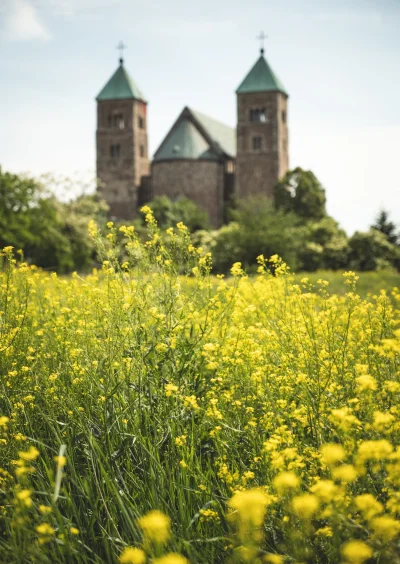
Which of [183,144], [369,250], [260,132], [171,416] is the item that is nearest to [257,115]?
[260,132]

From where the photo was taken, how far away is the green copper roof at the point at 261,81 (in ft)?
168

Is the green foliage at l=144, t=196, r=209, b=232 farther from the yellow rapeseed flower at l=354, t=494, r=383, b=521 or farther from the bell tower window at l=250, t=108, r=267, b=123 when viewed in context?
the yellow rapeseed flower at l=354, t=494, r=383, b=521

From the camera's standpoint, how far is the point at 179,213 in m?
45.4

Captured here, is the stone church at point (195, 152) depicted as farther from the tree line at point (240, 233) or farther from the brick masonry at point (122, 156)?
the tree line at point (240, 233)

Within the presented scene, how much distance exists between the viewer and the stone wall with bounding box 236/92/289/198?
164ft

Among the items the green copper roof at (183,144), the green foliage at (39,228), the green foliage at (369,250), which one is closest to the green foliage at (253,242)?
the green foliage at (369,250)

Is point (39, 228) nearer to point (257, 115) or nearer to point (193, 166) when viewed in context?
point (193, 166)

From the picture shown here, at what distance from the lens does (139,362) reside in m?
3.74

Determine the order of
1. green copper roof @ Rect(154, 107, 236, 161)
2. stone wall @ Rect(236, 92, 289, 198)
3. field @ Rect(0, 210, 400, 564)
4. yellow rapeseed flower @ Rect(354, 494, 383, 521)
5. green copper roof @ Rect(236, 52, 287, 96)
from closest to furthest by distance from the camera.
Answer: yellow rapeseed flower @ Rect(354, 494, 383, 521) < field @ Rect(0, 210, 400, 564) < stone wall @ Rect(236, 92, 289, 198) < green copper roof @ Rect(154, 107, 236, 161) < green copper roof @ Rect(236, 52, 287, 96)

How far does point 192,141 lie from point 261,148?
5876 mm

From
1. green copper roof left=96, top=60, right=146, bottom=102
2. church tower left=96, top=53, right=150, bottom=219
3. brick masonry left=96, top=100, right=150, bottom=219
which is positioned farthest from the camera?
green copper roof left=96, top=60, right=146, bottom=102

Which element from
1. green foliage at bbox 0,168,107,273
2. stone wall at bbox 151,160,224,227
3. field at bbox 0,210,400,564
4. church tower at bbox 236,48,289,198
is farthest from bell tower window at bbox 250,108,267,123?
field at bbox 0,210,400,564

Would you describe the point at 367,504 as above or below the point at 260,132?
below

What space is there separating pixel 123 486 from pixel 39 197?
37815 millimetres
